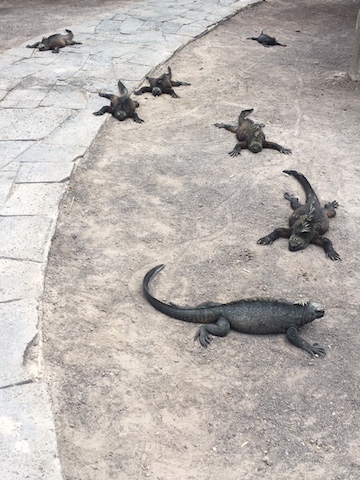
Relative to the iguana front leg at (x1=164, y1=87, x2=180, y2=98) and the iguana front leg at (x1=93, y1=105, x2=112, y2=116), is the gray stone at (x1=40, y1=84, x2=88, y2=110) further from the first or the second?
the iguana front leg at (x1=164, y1=87, x2=180, y2=98)

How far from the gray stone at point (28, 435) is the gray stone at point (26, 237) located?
163cm

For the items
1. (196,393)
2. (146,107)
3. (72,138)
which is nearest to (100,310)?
(196,393)

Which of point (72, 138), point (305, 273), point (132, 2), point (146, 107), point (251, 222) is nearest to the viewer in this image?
point (305, 273)

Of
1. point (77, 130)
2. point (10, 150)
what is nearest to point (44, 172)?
point (10, 150)

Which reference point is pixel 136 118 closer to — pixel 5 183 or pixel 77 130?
pixel 77 130

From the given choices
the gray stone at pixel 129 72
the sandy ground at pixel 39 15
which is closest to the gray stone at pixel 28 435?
the gray stone at pixel 129 72

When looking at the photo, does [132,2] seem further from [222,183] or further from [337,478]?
[337,478]

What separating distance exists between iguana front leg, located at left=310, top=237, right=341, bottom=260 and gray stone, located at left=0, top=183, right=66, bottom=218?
8.27 ft

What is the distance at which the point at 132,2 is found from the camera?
48.8ft

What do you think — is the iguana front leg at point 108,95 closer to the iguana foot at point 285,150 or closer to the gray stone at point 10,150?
the gray stone at point 10,150

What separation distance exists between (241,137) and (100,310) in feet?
12.8

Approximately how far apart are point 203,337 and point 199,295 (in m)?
0.63

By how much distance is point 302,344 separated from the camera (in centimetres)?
459

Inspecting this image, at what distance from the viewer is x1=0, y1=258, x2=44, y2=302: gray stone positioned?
480cm
